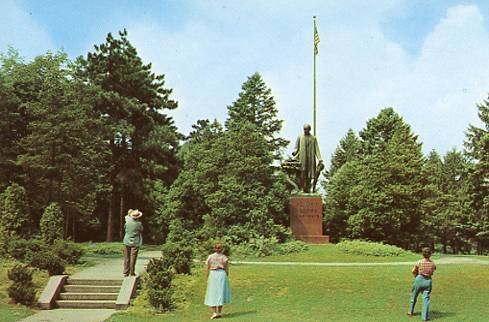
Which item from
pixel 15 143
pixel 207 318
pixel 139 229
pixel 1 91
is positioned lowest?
pixel 207 318

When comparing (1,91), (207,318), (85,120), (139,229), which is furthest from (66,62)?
(207,318)

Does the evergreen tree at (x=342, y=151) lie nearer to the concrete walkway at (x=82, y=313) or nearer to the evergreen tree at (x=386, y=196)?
the evergreen tree at (x=386, y=196)

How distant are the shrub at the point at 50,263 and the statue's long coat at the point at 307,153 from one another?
15.9 m

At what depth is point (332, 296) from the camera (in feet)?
49.8

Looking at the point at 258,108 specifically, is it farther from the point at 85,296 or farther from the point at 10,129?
the point at 85,296

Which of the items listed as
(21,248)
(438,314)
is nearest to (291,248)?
(21,248)

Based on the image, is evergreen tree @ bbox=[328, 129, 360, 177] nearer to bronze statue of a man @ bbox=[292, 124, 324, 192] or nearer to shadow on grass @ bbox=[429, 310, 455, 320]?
bronze statue of a man @ bbox=[292, 124, 324, 192]

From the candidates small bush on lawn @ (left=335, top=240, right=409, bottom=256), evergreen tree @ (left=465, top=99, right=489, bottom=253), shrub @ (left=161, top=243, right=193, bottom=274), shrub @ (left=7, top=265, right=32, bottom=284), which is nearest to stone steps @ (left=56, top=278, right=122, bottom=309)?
shrub @ (left=7, top=265, right=32, bottom=284)

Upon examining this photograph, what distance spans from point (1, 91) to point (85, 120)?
8473 millimetres

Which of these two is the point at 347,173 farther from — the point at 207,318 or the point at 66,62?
the point at 207,318

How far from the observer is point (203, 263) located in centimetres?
2116

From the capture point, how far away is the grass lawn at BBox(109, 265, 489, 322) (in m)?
13.4

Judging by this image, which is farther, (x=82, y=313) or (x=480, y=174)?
(x=480, y=174)

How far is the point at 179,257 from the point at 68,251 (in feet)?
12.3
